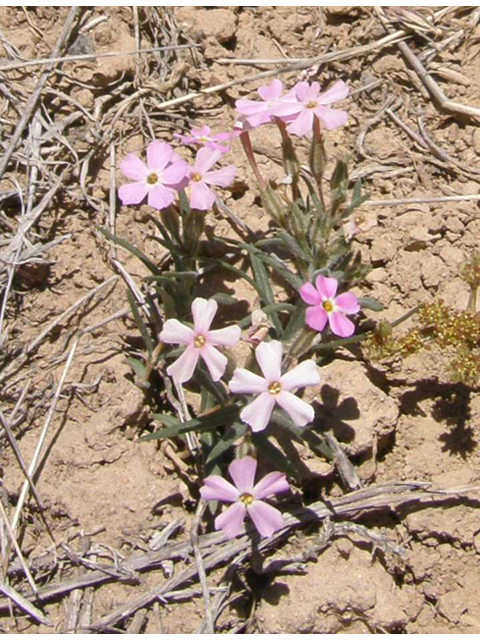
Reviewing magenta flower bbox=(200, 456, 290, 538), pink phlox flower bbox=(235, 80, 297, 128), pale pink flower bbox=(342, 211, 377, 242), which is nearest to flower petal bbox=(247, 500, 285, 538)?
magenta flower bbox=(200, 456, 290, 538)

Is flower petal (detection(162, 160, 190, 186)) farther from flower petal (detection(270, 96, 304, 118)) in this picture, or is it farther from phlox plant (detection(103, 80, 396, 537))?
flower petal (detection(270, 96, 304, 118))

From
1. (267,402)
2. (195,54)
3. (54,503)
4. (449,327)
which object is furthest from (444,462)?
(195,54)

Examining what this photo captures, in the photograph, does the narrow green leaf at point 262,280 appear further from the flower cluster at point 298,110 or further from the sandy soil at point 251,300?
the flower cluster at point 298,110

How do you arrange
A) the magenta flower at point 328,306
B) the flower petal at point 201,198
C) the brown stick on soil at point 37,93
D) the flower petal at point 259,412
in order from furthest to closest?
the brown stick on soil at point 37,93, the flower petal at point 201,198, the magenta flower at point 328,306, the flower petal at point 259,412

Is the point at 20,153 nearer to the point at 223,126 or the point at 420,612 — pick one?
the point at 223,126

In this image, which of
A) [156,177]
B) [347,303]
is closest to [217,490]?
[347,303]

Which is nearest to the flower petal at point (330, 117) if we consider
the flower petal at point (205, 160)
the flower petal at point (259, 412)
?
the flower petal at point (205, 160)
